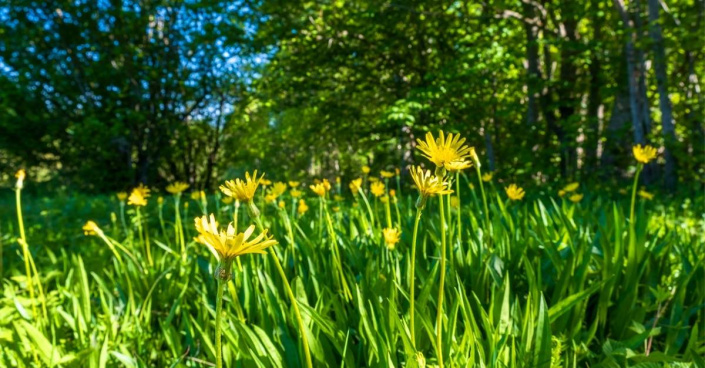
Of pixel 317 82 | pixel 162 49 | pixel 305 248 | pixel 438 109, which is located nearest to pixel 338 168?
pixel 162 49

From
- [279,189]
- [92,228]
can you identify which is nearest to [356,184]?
[279,189]

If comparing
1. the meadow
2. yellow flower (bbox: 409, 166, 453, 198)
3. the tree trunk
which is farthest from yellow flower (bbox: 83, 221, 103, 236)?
the tree trunk

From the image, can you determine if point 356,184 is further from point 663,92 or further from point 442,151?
point 663,92

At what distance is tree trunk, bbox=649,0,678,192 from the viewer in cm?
417

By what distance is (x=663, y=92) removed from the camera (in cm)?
436

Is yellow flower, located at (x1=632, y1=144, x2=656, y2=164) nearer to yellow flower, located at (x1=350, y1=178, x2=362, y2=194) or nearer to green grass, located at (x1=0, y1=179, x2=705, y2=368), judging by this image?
green grass, located at (x1=0, y1=179, x2=705, y2=368)

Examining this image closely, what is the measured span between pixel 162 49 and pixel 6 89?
10.1 ft

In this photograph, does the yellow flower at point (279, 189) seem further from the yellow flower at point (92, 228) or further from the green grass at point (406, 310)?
the yellow flower at point (92, 228)

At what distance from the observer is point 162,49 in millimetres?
10156

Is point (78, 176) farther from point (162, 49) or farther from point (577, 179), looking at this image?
point (577, 179)

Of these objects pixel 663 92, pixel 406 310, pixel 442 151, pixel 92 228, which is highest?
pixel 663 92

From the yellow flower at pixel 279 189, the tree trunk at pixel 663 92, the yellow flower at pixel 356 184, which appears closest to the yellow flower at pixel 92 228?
the yellow flower at pixel 279 189

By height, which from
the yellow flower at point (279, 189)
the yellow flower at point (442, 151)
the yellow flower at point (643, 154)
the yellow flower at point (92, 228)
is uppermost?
the yellow flower at point (442, 151)

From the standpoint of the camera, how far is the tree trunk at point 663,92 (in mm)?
4168
